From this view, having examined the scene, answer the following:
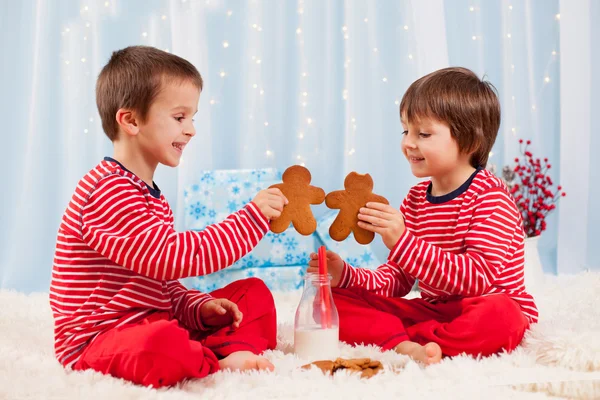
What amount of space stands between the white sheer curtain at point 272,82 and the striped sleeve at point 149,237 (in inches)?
52.8

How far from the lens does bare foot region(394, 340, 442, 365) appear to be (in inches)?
48.4

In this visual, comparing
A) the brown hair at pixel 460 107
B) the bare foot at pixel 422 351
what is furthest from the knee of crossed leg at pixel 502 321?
the brown hair at pixel 460 107

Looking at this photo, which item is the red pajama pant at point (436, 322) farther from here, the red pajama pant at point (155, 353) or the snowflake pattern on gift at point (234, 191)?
the snowflake pattern on gift at point (234, 191)

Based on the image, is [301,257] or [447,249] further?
[301,257]

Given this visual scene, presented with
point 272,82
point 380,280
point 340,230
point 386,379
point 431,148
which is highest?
point 272,82

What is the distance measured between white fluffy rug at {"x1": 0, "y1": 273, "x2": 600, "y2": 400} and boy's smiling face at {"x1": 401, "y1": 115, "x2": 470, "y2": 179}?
0.37m

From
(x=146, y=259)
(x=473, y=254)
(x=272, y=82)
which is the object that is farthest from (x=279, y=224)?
(x=272, y=82)

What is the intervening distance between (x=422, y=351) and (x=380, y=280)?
0.30 metres

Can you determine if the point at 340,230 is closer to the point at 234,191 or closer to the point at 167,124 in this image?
the point at 167,124

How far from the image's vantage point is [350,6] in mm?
2664

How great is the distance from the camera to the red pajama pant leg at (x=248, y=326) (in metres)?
1.27

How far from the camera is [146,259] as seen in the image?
3.91 ft

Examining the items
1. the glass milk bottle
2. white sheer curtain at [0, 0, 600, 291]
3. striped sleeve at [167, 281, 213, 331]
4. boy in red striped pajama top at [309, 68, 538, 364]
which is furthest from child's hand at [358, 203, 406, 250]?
white sheer curtain at [0, 0, 600, 291]

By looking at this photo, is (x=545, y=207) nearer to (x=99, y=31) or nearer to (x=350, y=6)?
(x=350, y=6)
